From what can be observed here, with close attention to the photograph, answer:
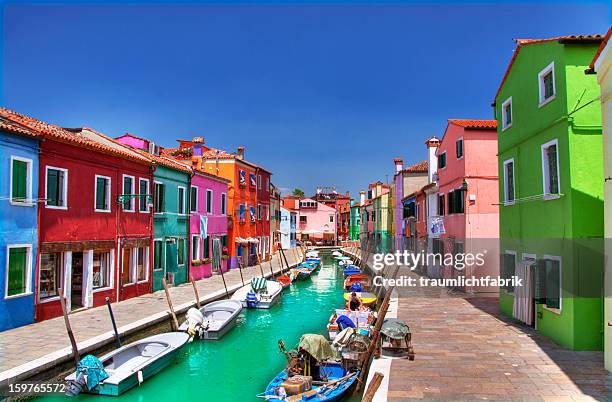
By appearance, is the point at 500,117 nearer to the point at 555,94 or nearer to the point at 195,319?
the point at 555,94

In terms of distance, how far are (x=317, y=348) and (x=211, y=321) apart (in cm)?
773

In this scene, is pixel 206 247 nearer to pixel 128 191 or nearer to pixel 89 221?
pixel 128 191

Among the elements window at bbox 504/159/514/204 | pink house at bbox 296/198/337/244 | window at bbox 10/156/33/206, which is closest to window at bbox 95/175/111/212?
window at bbox 10/156/33/206

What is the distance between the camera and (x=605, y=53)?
9289mm

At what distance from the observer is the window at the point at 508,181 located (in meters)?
15.7

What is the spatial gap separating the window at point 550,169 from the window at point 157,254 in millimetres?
Result: 17668

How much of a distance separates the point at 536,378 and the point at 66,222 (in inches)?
603

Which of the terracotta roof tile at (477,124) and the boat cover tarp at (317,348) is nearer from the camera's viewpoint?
the boat cover tarp at (317,348)

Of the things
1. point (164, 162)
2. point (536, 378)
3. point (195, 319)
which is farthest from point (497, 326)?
point (164, 162)

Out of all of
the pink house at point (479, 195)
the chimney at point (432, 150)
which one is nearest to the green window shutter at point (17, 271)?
the pink house at point (479, 195)

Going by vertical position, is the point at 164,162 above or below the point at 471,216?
above

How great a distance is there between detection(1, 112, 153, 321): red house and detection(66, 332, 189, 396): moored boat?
437 cm

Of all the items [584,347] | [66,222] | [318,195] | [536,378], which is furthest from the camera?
[318,195]

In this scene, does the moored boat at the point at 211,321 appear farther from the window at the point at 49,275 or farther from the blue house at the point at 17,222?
the blue house at the point at 17,222
